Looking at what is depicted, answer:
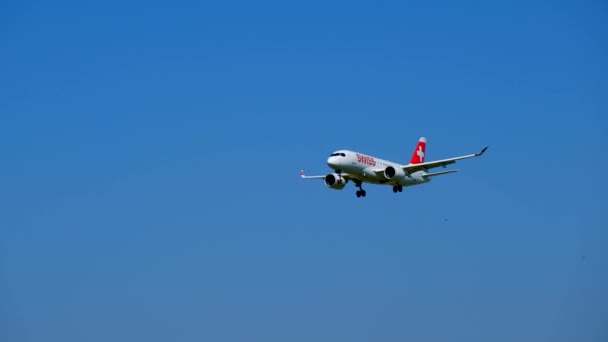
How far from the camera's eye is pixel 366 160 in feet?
301

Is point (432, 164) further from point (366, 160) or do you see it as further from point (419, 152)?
point (419, 152)

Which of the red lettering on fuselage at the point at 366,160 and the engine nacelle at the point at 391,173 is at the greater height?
the red lettering on fuselage at the point at 366,160

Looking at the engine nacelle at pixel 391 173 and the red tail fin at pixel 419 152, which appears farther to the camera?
the red tail fin at pixel 419 152

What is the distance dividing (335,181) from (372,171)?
374 cm

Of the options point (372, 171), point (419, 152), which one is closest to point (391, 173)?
point (372, 171)

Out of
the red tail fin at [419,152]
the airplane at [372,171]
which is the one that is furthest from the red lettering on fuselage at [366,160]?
the red tail fin at [419,152]

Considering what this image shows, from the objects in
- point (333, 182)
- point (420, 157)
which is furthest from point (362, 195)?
point (420, 157)

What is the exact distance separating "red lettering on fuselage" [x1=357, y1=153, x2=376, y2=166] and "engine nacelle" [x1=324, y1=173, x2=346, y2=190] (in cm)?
333

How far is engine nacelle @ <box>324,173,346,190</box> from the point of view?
93.4m

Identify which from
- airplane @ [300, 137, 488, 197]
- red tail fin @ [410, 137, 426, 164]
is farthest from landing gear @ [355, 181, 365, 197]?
red tail fin @ [410, 137, 426, 164]

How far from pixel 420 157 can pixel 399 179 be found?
1723 cm

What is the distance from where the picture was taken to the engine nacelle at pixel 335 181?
93375 mm

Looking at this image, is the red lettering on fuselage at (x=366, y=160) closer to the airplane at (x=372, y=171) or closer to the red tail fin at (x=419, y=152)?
the airplane at (x=372, y=171)

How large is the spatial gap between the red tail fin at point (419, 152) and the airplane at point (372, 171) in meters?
12.1
